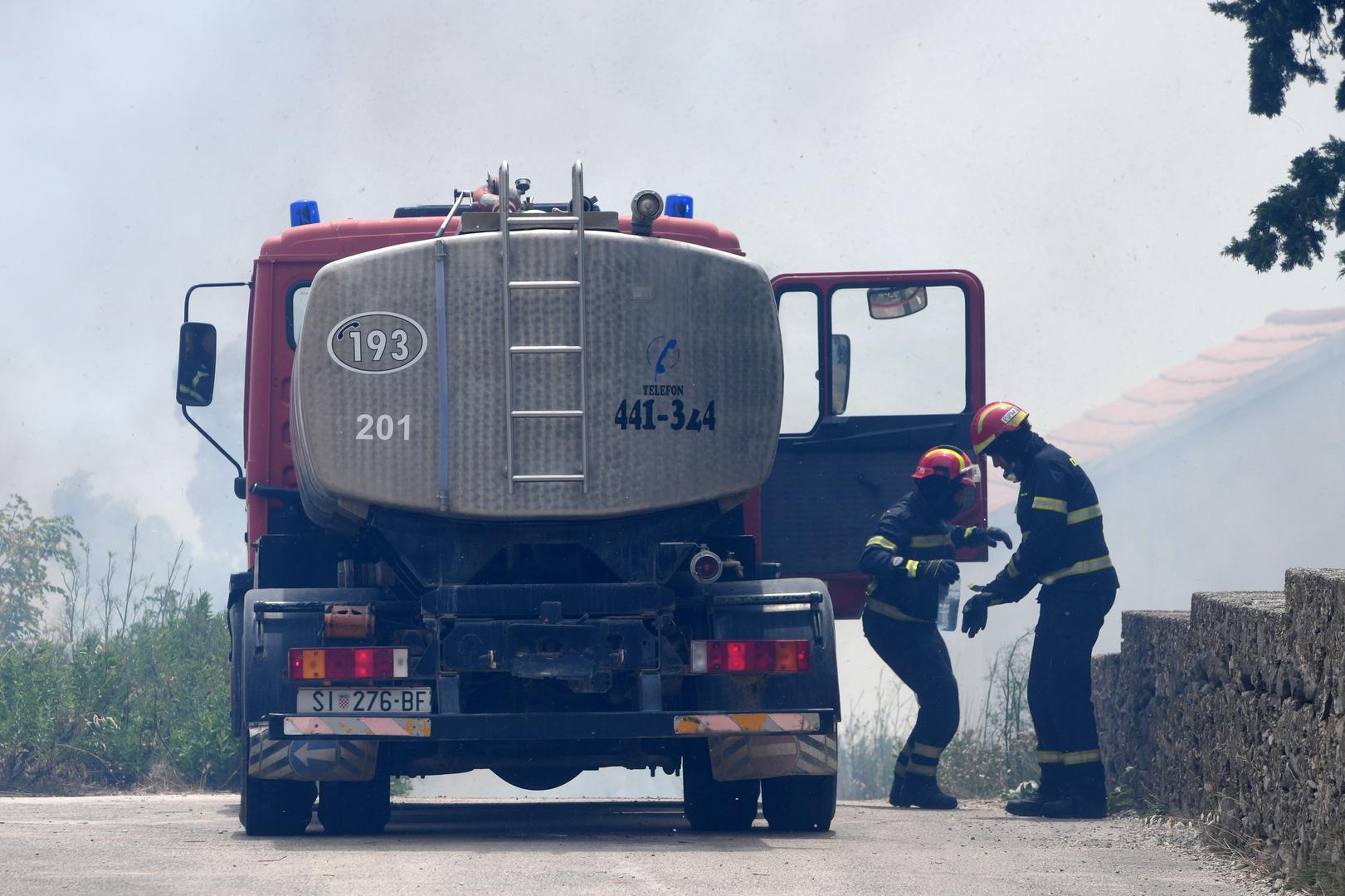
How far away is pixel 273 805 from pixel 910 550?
12.6 feet

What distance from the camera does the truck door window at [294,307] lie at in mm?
8836

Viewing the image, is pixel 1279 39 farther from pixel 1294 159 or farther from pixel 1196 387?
pixel 1196 387

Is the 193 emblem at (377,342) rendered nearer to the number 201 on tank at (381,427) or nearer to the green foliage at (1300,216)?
the number 201 on tank at (381,427)

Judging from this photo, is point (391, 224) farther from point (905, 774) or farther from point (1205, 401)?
point (1205, 401)

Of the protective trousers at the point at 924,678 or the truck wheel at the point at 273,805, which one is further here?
the protective trousers at the point at 924,678

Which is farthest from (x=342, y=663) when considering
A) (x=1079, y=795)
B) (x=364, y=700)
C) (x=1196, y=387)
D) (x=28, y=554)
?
(x=1196, y=387)

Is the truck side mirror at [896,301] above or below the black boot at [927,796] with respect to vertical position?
above

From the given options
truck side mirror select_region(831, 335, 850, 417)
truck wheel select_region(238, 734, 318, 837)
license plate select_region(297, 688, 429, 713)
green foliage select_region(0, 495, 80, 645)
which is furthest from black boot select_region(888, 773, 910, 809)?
green foliage select_region(0, 495, 80, 645)

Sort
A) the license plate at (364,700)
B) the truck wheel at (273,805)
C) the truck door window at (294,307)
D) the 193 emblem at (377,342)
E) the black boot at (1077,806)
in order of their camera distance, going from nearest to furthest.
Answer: the 193 emblem at (377,342)
the license plate at (364,700)
the truck wheel at (273,805)
the truck door window at (294,307)
the black boot at (1077,806)

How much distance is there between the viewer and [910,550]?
980 centimetres

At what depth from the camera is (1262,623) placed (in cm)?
692

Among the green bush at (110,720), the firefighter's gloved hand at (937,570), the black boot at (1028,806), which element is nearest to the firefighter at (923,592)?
the firefighter's gloved hand at (937,570)

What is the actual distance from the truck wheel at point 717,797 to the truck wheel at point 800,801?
0.09 metres

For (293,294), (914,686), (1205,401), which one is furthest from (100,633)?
(1205,401)
